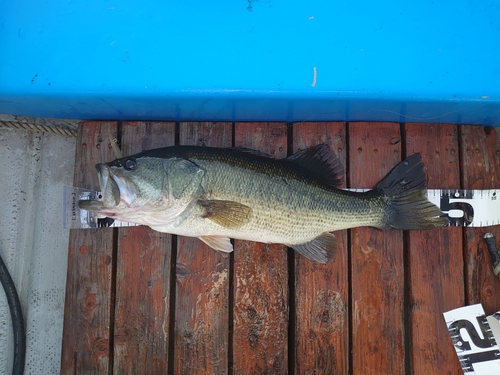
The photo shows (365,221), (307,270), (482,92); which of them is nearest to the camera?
(482,92)

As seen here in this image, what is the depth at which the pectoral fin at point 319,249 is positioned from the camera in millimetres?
2465

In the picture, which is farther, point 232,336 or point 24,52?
point 232,336

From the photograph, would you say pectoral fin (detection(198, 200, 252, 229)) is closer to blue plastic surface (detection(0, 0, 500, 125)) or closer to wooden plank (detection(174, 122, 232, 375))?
wooden plank (detection(174, 122, 232, 375))

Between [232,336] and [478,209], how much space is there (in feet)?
6.60

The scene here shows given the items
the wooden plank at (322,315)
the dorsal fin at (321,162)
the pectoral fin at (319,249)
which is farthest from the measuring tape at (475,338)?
the dorsal fin at (321,162)

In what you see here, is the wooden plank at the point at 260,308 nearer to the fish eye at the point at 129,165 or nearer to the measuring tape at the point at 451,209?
the fish eye at the point at 129,165

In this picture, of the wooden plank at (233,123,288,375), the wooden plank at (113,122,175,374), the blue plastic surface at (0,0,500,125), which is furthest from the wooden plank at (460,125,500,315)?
the wooden plank at (113,122,175,374)

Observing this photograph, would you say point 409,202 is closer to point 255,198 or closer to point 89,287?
point 255,198

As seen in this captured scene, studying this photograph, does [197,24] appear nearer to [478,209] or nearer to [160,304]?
[160,304]

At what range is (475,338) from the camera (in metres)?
2.55

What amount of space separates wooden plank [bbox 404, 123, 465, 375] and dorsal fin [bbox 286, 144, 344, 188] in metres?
0.66

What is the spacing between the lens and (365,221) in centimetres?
246

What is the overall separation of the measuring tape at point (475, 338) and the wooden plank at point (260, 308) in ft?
3.94

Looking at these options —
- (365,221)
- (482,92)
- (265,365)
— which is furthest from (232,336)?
(482,92)
